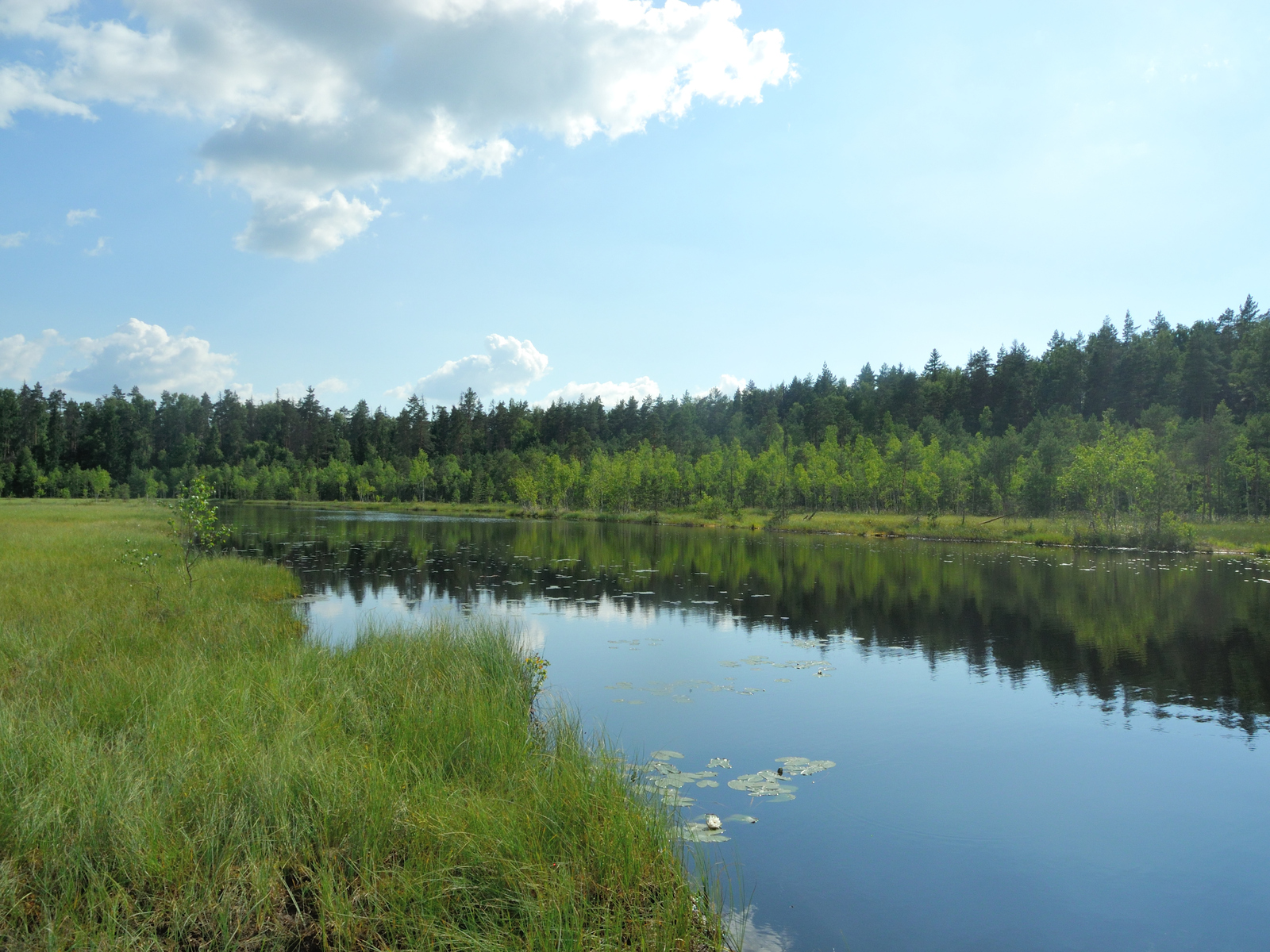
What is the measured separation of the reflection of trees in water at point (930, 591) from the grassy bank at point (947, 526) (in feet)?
16.3

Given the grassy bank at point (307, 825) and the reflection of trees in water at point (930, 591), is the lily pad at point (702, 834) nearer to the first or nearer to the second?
the grassy bank at point (307, 825)

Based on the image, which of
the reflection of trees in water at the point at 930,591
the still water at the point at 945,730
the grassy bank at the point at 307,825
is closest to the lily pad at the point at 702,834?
the still water at the point at 945,730

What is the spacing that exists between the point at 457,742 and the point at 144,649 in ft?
22.0

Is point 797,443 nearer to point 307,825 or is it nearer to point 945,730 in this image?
point 945,730

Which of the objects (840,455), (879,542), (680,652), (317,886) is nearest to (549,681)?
(680,652)

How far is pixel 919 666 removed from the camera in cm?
1692

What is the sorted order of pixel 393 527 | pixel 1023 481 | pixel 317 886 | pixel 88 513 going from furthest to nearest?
pixel 1023 481 → pixel 393 527 → pixel 88 513 → pixel 317 886

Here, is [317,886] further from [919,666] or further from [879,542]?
[879,542]

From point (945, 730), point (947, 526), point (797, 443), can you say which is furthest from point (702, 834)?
point (797, 443)

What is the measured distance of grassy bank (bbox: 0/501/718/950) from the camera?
4.96m

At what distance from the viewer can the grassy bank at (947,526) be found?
49906 millimetres

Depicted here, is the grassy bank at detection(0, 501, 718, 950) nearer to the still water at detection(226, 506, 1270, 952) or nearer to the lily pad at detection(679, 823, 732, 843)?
the lily pad at detection(679, 823, 732, 843)

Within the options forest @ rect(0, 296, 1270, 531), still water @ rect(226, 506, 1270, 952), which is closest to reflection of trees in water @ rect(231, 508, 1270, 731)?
still water @ rect(226, 506, 1270, 952)

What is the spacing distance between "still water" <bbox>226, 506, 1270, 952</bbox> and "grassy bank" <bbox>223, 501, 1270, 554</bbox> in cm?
2083
